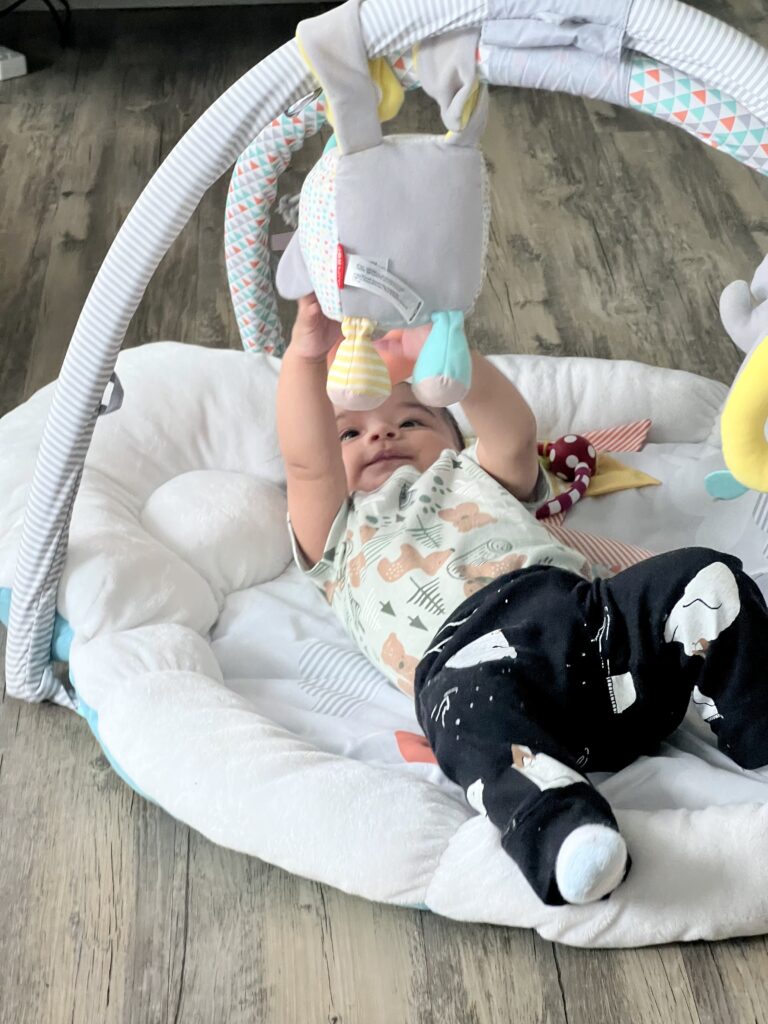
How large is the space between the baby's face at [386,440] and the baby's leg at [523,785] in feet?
1.13

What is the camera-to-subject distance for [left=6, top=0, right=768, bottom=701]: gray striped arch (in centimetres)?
97

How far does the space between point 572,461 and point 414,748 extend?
509 mm

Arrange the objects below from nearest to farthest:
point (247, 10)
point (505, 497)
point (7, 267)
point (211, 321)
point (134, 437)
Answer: point (505, 497) → point (134, 437) → point (211, 321) → point (7, 267) → point (247, 10)

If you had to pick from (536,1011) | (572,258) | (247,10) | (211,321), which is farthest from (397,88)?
(247,10)

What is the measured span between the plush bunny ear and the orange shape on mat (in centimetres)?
44

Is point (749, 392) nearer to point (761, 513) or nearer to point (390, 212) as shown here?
point (390, 212)

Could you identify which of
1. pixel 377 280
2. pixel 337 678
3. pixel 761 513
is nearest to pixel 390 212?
pixel 377 280

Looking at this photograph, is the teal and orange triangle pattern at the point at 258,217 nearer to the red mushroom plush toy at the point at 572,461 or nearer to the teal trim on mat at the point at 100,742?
the red mushroom plush toy at the point at 572,461

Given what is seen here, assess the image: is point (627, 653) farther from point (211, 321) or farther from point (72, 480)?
point (211, 321)

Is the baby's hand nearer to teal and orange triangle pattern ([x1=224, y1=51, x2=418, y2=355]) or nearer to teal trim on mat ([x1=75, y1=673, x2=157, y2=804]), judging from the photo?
teal and orange triangle pattern ([x1=224, y1=51, x2=418, y2=355])

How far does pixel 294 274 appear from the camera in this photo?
4.02ft

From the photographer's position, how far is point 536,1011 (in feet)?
3.55

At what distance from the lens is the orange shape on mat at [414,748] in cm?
125

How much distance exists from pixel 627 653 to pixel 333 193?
48cm
